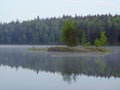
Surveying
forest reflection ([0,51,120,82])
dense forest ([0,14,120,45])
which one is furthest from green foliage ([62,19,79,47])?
dense forest ([0,14,120,45])

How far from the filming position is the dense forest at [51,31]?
126875 millimetres

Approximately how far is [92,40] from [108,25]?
10236 mm

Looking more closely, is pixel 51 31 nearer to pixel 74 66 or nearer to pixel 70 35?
pixel 70 35

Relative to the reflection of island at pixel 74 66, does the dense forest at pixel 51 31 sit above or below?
below

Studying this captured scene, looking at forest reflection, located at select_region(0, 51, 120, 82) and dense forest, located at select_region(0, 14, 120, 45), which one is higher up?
forest reflection, located at select_region(0, 51, 120, 82)

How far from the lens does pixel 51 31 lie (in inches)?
5989

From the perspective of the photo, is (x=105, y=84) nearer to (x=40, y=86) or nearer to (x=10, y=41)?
(x=40, y=86)

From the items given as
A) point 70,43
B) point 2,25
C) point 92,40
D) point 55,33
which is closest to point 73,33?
point 70,43

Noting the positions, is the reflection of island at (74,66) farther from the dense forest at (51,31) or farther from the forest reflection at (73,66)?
the dense forest at (51,31)

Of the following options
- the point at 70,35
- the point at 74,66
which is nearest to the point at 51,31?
the point at 70,35

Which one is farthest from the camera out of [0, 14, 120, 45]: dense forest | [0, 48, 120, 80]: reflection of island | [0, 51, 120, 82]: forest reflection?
[0, 14, 120, 45]: dense forest

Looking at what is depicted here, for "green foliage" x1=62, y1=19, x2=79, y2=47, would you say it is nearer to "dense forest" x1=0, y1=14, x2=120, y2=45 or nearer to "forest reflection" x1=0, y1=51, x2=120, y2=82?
"forest reflection" x1=0, y1=51, x2=120, y2=82

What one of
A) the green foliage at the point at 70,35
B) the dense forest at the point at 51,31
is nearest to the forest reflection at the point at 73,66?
the green foliage at the point at 70,35

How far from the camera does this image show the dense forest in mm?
126875
